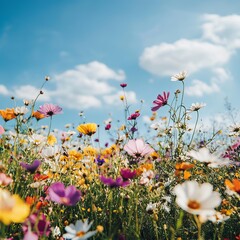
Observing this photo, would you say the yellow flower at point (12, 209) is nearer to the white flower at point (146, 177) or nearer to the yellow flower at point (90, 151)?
the white flower at point (146, 177)

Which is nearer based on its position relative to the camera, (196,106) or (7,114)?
(7,114)

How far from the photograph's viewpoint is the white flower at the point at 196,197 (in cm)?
86

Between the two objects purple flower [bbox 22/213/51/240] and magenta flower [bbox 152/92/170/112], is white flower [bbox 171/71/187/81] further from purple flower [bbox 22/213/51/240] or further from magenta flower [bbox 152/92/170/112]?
purple flower [bbox 22/213/51/240]

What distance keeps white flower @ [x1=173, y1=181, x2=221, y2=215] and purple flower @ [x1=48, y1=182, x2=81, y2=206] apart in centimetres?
32

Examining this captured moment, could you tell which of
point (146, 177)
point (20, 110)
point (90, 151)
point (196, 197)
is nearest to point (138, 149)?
point (146, 177)

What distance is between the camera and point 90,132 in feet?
6.68

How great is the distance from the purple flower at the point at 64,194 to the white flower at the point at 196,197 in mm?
322

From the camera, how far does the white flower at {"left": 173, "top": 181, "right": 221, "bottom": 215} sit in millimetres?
861

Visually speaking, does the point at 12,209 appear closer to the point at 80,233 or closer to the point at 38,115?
the point at 80,233

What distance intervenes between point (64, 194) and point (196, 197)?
419 millimetres

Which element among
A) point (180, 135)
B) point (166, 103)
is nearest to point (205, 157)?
point (180, 135)

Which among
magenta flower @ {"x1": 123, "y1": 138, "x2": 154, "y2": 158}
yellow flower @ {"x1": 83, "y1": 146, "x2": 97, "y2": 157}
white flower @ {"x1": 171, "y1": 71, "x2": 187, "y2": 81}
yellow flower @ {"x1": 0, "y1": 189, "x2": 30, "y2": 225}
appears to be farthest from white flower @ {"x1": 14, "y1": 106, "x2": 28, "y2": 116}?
yellow flower @ {"x1": 0, "y1": 189, "x2": 30, "y2": 225}

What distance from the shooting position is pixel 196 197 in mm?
900

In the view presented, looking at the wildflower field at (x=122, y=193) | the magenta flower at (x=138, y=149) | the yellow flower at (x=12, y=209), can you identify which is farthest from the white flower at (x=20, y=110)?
the yellow flower at (x=12, y=209)
